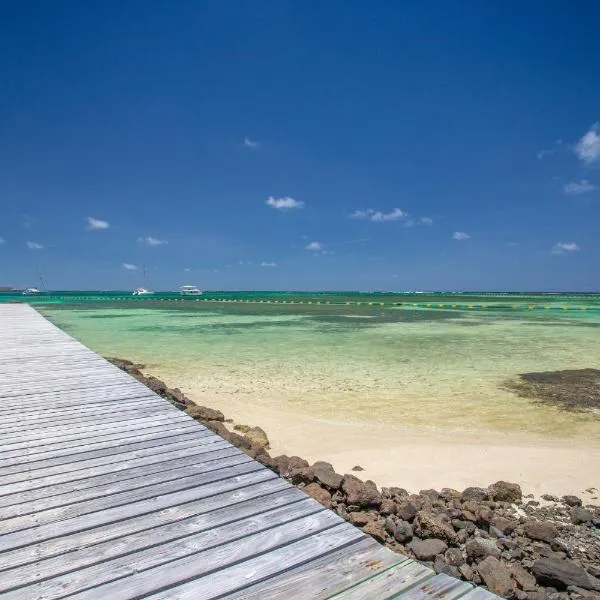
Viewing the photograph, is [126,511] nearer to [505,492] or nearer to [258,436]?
[258,436]

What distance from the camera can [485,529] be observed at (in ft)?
11.3

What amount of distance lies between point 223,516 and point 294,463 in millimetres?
1766

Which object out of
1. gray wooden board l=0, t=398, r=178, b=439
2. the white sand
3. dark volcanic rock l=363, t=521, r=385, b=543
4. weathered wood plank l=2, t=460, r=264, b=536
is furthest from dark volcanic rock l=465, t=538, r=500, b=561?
gray wooden board l=0, t=398, r=178, b=439

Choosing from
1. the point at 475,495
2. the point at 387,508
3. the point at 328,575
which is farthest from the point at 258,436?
the point at 328,575

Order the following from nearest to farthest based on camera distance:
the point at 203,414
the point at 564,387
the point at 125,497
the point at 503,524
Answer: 1. the point at 125,497
2. the point at 503,524
3. the point at 203,414
4. the point at 564,387

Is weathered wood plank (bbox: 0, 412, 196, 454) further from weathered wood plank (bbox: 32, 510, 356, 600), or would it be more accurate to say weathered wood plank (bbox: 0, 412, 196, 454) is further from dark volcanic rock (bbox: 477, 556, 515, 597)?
dark volcanic rock (bbox: 477, 556, 515, 597)

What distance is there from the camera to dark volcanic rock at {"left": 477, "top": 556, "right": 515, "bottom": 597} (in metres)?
2.54

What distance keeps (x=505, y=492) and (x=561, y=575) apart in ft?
4.66

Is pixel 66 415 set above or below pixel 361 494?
above

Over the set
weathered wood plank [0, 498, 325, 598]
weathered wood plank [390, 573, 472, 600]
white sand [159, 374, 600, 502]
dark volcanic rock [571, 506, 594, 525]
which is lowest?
white sand [159, 374, 600, 502]

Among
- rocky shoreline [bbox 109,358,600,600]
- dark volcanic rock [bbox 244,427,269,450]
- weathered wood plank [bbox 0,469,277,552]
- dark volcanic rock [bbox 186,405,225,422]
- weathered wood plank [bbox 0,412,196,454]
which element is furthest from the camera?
dark volcanic rock [bbox 186,405,225,422]

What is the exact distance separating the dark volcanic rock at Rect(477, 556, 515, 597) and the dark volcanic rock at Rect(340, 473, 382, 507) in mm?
1019

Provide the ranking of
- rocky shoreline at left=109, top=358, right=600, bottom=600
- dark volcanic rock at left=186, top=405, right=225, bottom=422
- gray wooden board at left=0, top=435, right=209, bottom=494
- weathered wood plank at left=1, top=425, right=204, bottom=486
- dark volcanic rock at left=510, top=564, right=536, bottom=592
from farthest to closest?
dark volcanic rock at left=186, top=405, right=225, bottom=422 → weathered wood plank at left=1, top=425, right=204, bottom=486 → gray wooden board at left=0, top=435, right=209, bottom=494 → rocky shoreline at left=109, top=358, right=600, bottom=600 → dark volcanic rock at left=510, top=564, right=536, bottom=592

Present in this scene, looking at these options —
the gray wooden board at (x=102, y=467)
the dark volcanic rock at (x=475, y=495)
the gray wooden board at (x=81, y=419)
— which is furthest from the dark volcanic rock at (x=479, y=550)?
the gray wooden board at (x=81, y=419)
